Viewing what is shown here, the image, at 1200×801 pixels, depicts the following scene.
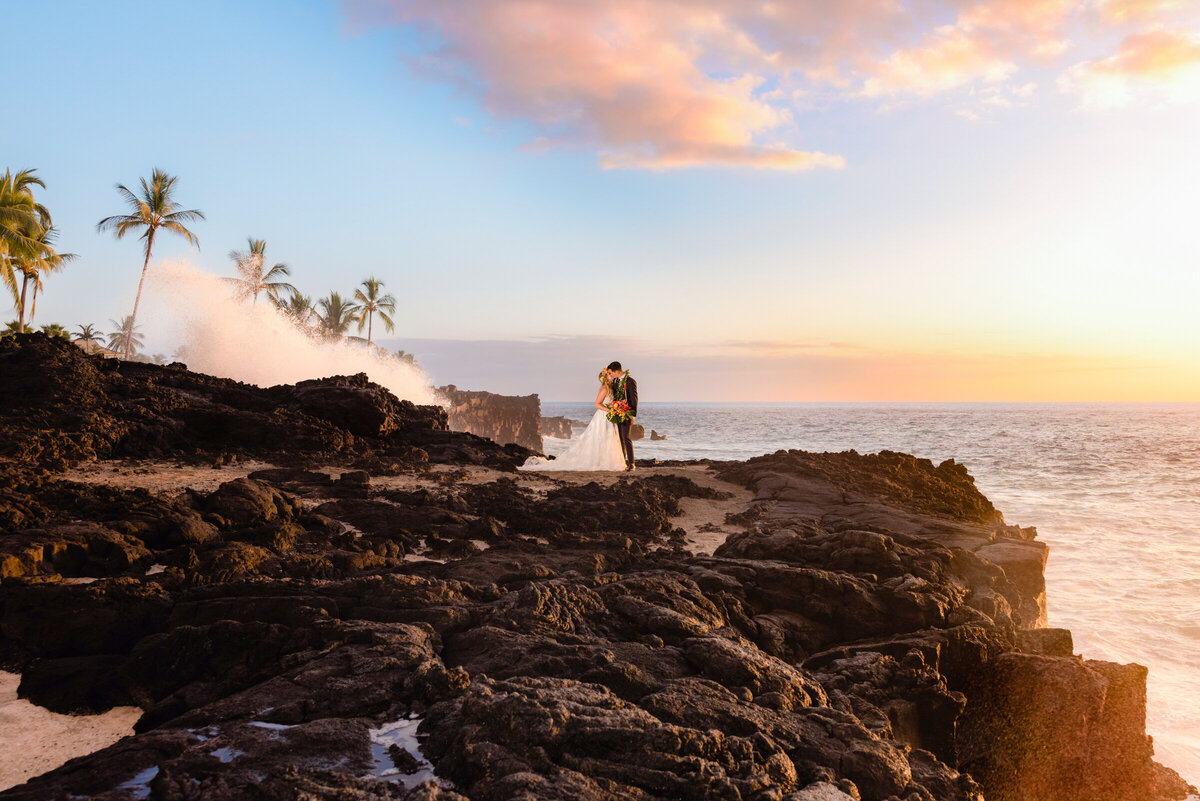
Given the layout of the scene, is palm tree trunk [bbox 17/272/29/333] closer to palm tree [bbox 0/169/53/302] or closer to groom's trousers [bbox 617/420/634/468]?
palm tree [bbox 0/169/53/302]

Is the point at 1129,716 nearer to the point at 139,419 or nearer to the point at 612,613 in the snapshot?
the point at 612,613

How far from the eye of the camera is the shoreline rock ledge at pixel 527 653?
310 centimetres

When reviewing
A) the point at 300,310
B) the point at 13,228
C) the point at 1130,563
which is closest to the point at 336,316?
the point at 300,310

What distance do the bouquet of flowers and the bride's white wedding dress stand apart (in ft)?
0.69

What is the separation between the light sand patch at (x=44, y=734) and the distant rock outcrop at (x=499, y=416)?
2027 inches

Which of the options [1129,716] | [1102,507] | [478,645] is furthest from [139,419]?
[1102,507]

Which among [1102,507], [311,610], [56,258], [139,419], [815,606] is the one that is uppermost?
[56,258]

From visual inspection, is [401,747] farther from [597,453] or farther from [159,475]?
[597,453]

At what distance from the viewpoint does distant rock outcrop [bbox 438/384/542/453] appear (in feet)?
182

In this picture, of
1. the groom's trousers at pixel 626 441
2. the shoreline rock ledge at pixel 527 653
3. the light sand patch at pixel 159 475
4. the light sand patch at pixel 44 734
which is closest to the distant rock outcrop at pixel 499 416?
the groom's trousers at pixel 626 441

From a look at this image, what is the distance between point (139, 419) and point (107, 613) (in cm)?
947

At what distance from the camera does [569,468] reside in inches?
609

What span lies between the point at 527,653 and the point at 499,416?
5397 centimetres

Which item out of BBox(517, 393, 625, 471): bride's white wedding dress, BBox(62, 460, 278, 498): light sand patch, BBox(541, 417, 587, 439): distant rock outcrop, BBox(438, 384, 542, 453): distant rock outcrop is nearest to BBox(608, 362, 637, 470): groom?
BBox(517, 393, 625, 471): bride's white wedding dress
